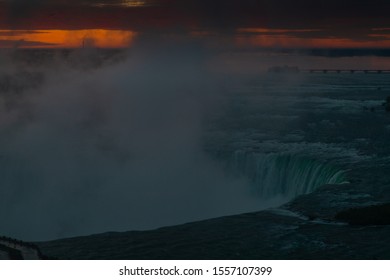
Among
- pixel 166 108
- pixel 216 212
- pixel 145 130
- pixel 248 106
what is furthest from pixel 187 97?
pixel 216 212

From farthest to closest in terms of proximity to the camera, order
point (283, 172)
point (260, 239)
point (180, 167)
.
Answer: point (180, 167) < point (283, 172) < point (260, 239)

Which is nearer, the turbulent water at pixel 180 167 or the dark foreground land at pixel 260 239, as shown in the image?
the dark foreground land at pixel 260 239

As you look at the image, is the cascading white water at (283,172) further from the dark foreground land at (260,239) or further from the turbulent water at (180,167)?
the dark foreground land at (260,239)

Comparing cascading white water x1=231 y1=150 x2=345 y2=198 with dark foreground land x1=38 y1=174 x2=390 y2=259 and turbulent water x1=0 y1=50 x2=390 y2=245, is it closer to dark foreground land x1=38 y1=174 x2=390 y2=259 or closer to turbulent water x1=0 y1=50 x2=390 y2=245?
turbulent water x1=0 y1=50 x2=390 y2=245

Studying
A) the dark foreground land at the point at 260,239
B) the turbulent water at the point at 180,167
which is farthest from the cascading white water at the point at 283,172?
the dark foreground land at the point at 260,239

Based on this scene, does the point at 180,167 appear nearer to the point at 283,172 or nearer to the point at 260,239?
the point at 283,172

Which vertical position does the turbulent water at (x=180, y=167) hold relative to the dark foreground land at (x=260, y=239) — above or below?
above

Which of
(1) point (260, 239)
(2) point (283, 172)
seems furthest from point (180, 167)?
(1) point (260, 239)

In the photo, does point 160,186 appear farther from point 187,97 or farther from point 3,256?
point 187,97
